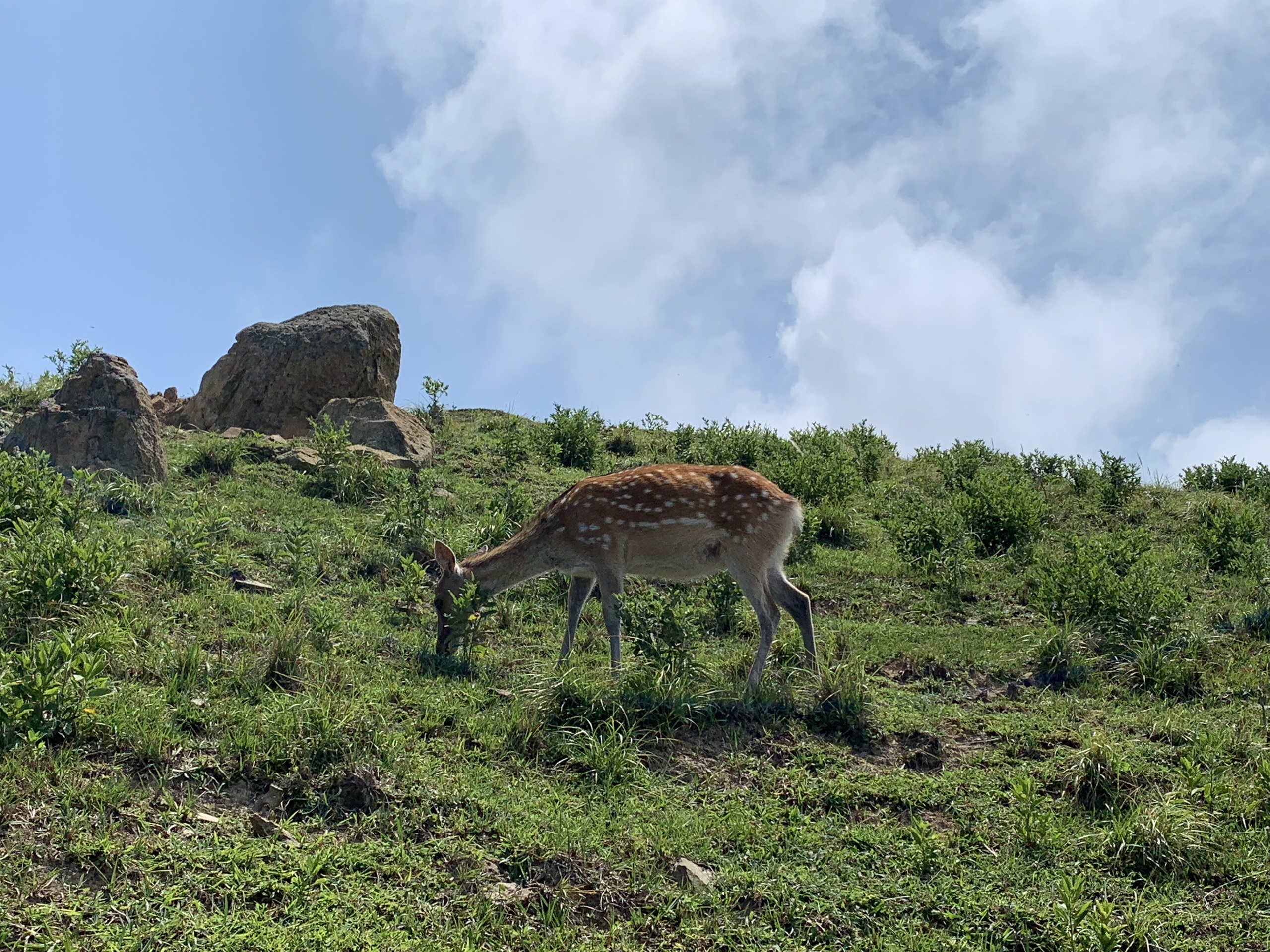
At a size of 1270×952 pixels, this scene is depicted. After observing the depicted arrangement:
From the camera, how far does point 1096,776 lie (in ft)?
21.5

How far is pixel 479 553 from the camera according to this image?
9969 mm

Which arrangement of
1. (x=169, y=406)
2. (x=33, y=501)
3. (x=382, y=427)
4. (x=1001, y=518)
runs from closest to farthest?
(x=33, y=501), (x=1001, y=518), (x=382, y=427), (x=169, y=406)

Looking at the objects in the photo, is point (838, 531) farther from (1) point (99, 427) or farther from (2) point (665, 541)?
(1) point (99, 427)

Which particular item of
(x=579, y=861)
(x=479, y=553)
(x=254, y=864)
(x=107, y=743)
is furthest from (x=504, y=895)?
(x=479, y=553)

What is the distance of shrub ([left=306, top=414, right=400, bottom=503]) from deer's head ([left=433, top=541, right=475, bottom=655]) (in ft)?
12.0

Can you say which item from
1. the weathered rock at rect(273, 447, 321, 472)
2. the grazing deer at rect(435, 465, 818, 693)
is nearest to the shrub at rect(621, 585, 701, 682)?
the grazing deer at rect(435, 465, 818, 693)

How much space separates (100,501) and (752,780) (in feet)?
26.1

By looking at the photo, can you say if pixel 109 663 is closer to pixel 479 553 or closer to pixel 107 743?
pixel 107 743

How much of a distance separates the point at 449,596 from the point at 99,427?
589cm

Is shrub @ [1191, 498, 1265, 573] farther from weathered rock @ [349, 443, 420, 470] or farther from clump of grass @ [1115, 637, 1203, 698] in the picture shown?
weathered rock @ [349, 443, 420, 470]

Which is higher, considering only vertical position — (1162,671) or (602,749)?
(1162,671)

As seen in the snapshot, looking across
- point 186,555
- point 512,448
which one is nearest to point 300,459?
point 512,448

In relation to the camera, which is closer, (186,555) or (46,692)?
(46,692)

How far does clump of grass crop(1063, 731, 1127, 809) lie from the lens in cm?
650
